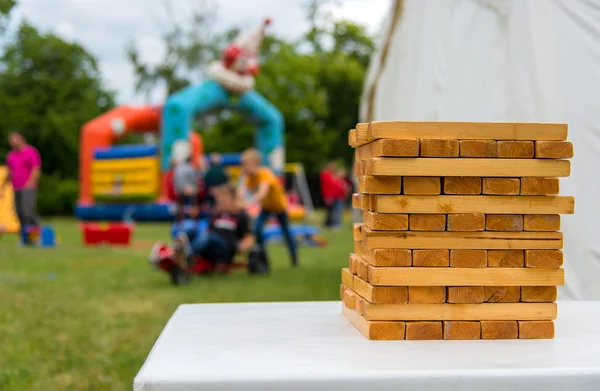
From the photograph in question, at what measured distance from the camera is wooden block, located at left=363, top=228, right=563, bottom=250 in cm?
197

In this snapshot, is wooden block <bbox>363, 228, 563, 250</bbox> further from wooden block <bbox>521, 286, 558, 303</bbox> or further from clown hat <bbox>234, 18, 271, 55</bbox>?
clown hat <bbox>234, 18, 271, 55</bbox>

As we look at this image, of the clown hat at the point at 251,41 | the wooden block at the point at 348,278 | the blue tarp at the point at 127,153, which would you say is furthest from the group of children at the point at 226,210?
the blue tarp at the point at 127,153

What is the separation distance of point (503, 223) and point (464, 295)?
8.7 inches

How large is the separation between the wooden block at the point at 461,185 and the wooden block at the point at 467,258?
16cm

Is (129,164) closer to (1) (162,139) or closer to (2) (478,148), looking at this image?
(1) (162,139)

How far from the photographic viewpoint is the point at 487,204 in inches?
78.2

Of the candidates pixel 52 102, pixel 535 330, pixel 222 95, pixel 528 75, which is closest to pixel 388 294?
pixel 535 330

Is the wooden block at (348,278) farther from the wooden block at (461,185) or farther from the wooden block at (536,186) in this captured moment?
the wooden block at (536,186)

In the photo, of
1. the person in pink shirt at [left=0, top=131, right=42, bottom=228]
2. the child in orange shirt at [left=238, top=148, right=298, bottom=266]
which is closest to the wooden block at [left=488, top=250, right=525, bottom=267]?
the child in orange shirt at [left=238, top=148, right=298, bottom=266]

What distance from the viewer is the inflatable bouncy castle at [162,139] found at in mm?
16094

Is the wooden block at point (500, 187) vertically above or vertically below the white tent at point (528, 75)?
below

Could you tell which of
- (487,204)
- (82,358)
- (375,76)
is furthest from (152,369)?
(375,76)

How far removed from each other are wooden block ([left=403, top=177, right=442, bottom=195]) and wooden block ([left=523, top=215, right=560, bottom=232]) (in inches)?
10.2

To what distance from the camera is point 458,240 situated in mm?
1981
